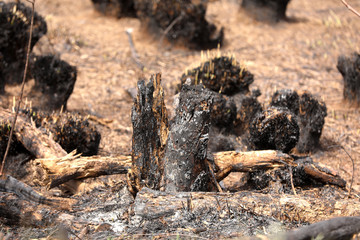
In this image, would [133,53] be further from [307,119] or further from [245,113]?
[307,119]

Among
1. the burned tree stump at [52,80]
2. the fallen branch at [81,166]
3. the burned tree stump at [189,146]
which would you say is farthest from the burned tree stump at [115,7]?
the burned tree stump at [189,146]

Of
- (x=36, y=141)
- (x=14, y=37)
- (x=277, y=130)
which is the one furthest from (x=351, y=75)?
(x=14, y=37)

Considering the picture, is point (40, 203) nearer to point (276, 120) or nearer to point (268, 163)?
point (268, 163)

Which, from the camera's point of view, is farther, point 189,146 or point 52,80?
point 52,80

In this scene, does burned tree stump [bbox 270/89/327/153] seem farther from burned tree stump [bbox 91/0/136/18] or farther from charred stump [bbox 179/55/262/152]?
burned tree stump [bbox 91/0/136/18]

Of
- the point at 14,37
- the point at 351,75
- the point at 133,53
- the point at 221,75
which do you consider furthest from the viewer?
the point at 133,53

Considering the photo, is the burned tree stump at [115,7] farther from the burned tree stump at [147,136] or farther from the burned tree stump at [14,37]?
the burned tree stump at [147,136]
